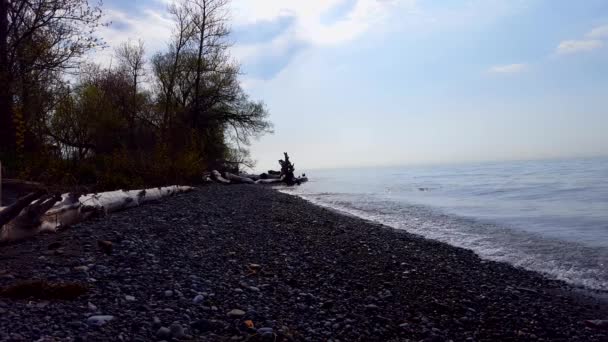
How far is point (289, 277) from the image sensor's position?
217 inches

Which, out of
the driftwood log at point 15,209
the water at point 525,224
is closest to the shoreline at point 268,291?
the driftwood log at point 15,209

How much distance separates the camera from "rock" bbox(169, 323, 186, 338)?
10.8ft

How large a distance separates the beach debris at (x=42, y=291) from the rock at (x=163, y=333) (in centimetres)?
103

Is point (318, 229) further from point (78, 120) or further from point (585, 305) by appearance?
point (78, 120)

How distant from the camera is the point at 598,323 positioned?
471cm

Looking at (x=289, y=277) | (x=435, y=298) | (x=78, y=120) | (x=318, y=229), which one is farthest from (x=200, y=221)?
(x=78, y=120)

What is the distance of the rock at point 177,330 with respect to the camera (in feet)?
10.8

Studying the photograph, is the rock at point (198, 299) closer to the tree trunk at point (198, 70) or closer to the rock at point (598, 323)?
the rock at point (598, 323)

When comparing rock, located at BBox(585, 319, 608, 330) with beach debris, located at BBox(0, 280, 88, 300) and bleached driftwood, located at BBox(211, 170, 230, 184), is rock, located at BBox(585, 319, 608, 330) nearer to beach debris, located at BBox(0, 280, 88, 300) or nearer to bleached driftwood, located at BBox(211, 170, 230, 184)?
beach debris, located at BBox(0, 280, 88, 300)

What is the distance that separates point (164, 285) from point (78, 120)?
63.3ft

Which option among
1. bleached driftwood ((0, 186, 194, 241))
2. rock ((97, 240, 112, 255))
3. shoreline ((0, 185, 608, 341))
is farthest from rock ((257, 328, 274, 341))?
bleached driftwood ((0, 186, 194, 241))

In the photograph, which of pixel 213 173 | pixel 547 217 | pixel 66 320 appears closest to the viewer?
pixel 66 320

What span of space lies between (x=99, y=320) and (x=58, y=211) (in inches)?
172

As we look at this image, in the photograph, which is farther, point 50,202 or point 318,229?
point 318,229
